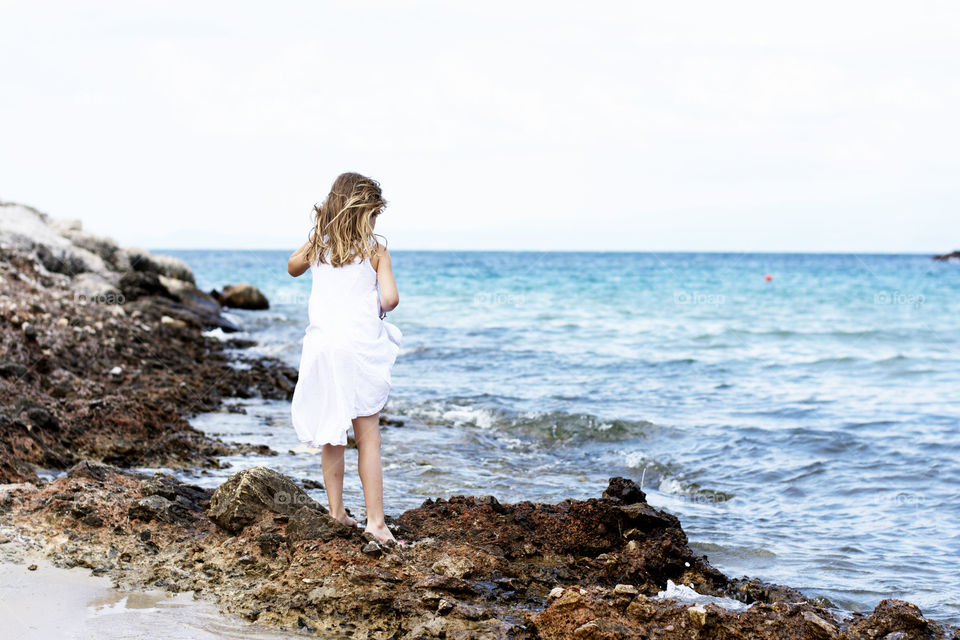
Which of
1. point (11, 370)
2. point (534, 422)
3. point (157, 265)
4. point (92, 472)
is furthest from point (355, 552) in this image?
point (157, 265)

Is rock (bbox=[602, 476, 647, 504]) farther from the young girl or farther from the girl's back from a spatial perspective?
the girl's back

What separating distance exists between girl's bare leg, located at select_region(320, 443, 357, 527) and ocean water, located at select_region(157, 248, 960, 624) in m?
0.95

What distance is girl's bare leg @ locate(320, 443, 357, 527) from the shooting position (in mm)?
4711

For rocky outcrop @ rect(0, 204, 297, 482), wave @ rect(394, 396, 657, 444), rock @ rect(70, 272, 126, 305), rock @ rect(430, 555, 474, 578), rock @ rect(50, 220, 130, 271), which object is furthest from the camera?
rock @ rect(50, 220, 130, 271)

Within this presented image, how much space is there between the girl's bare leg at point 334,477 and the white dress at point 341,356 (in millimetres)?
140

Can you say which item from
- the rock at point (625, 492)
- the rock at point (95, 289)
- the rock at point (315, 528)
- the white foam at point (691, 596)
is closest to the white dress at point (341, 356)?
the rock at point (315, 528)

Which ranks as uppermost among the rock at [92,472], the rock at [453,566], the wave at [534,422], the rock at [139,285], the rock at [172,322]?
the rock at [139,285]

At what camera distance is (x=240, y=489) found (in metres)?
4.69

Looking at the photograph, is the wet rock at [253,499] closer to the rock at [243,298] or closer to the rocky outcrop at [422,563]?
the rocky outcrop at [422,563]

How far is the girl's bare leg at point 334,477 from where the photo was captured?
471cm

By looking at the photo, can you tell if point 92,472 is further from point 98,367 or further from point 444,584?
point 98,367

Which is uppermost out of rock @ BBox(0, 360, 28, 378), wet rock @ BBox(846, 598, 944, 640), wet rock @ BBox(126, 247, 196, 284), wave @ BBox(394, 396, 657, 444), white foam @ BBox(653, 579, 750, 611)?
wet rock @ BBox(126, 247, 196, 284)

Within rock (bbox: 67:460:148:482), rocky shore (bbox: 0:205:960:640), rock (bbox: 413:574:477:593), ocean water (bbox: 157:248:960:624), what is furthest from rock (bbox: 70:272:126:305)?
rock (bbox: 413:574:477:593)

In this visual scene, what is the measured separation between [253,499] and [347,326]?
115 centimetres
